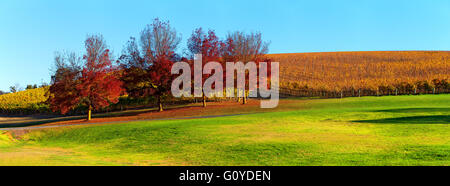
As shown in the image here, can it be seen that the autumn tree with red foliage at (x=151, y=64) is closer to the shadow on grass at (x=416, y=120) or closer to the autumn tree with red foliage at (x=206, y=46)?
the autumn tree with red foliage at (x=206, y=46)

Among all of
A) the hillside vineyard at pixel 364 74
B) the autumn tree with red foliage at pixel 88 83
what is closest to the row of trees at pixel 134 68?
the autumn tree with red foliage at pixel 88 83

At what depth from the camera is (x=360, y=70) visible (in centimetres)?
7625

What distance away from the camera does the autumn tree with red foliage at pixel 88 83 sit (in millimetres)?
36750

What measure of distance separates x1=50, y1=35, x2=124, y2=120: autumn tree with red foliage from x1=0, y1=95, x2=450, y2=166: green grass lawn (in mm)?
12017

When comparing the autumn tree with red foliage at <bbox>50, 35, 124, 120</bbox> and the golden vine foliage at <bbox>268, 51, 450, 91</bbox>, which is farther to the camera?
the golden vine foliage at <bbox>268, 51, 450, 91</bbox>

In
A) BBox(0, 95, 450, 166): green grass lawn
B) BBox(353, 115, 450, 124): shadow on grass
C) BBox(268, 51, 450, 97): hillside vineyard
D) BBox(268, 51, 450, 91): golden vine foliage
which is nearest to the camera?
BBox(0, 95, 450, 166): green grass lawn

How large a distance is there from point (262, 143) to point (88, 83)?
26175 mm

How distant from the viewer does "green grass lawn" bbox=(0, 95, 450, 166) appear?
12188 mm

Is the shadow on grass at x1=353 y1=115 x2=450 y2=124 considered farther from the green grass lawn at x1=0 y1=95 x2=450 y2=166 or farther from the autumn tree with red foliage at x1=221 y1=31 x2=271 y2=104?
the autumn tree with red foliage at x1=221 y1=31 x2=271 y2=104

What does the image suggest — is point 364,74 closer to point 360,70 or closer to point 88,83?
point 360,70

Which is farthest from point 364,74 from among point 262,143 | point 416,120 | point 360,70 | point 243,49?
point 262,143

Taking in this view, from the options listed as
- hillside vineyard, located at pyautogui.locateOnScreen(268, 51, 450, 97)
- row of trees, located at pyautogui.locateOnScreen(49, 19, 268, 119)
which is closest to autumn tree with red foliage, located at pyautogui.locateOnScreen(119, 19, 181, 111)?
row of trees, located at pyautogui.locateOnScreen(49, 19, 268, 119)

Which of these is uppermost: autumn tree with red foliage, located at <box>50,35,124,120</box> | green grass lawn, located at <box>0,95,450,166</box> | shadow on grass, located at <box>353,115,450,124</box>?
autumn tree with red foliage, located at <box>50,35,124,120</box>
